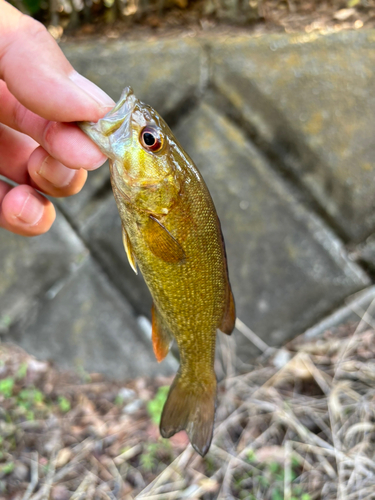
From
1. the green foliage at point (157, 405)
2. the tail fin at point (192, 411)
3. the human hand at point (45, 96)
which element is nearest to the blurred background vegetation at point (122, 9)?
the human hand at point (45, 96)

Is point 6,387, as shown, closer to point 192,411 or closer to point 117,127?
point 192,411

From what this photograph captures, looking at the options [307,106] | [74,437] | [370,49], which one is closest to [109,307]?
[74,437]

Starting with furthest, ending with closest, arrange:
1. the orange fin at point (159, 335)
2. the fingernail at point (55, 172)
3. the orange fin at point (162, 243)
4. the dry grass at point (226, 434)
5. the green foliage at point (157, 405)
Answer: the green foliage at point (157, 405), the dry grass at point (226, 434), the fingernail at point (55, 172), the orange fin at point (159, 335), the orange fin at point (162, 243)

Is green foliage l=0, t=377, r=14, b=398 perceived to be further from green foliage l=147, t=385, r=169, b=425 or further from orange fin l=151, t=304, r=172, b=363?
orange fin l=151, t=304, r=172, b=363

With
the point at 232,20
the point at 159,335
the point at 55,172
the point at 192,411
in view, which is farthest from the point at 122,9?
the point at 192,411

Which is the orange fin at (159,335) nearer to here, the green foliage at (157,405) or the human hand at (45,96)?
the human hand at (45,96)

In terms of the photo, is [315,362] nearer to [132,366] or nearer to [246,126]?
[132,366]
